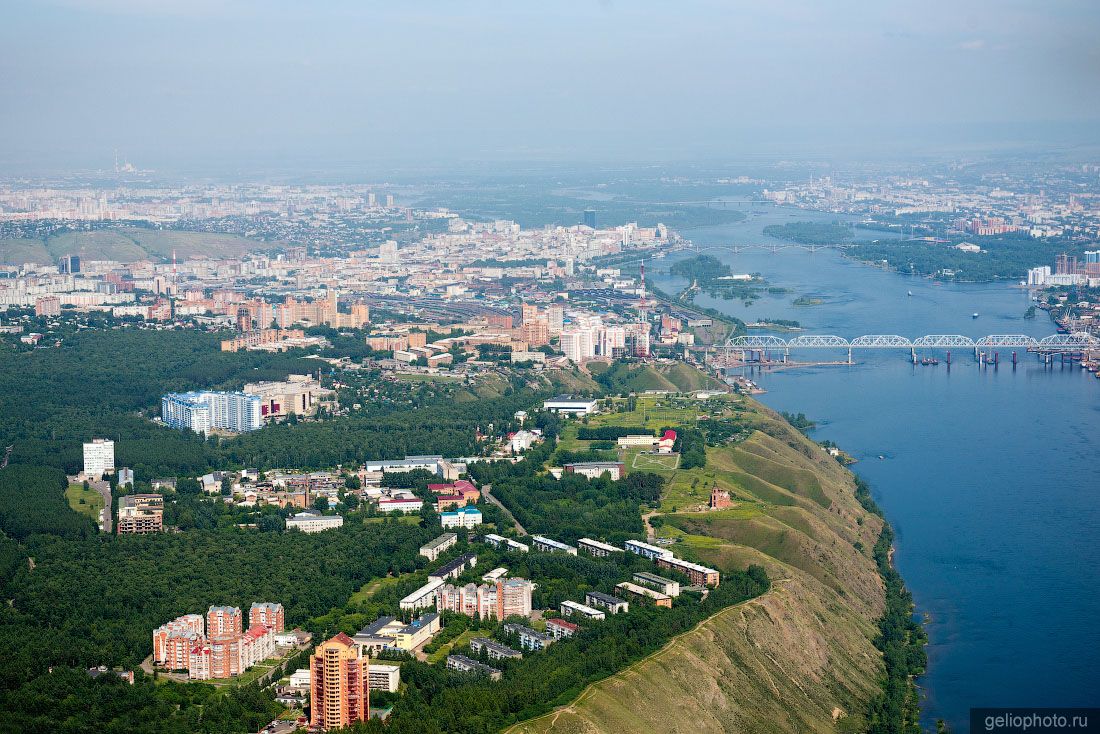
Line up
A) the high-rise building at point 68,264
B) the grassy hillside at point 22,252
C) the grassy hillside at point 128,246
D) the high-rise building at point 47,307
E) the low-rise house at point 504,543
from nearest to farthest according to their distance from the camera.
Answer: the low-rise house at point 504,543, the high-rise building at point 47,307, the high-rise building at point 68,264, the grassy hillside at point 22,252, the grassy hillside at point 128,246

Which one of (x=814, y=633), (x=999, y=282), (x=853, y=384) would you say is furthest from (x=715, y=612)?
(x=999, y=282)

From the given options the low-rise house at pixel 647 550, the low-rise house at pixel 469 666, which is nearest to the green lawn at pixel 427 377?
the low-rise house at pixel 647 550

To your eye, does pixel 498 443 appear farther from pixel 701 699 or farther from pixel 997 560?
pixel 701 699

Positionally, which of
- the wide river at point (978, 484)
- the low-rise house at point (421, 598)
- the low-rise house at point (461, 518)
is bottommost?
the wide river at point (978, 484)

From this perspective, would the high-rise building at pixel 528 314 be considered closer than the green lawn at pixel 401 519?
No

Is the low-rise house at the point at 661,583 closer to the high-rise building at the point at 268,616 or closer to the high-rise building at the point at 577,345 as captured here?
the high-rise building at the point at 268,616

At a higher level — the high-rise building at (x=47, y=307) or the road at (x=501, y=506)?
the high-rise building at (x=47, y=307)

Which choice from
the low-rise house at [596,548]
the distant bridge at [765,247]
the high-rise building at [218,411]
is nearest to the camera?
the low-rise house at [596,548]

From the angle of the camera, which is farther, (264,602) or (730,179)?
(730,179)
